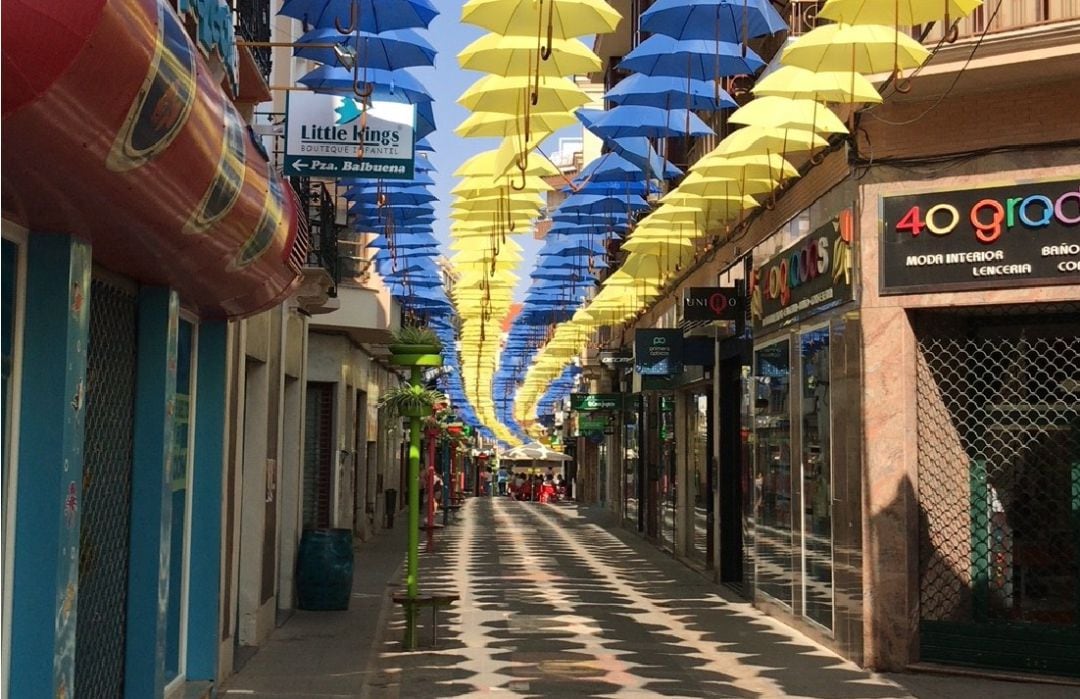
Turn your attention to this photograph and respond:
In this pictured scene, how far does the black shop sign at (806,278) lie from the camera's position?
12939mm

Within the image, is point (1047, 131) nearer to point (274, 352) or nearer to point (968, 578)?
point (968, 578)

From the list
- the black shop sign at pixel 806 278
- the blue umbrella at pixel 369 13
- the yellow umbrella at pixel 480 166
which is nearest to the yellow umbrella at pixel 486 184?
the yellow umbrella at pixel 480 166

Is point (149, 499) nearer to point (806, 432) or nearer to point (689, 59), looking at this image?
point (689, 59)

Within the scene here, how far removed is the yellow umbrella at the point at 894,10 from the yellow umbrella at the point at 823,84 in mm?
921

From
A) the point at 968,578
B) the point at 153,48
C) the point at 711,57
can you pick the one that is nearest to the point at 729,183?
the point at 711,57

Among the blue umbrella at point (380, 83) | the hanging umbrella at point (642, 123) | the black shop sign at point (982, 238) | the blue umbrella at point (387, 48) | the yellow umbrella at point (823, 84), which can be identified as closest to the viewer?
the yellow umbrella at point (823, 84)

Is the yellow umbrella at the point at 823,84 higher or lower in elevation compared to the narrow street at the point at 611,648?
higher

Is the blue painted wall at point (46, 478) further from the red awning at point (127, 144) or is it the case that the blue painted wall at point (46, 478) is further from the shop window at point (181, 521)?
the shop window at point (181, 521)

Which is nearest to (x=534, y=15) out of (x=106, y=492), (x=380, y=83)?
(x=380, y=83)

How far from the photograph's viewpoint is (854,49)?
998 cm

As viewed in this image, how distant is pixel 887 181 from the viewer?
12.5 m

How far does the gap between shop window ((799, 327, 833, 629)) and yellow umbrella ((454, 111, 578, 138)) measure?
353 centimetres

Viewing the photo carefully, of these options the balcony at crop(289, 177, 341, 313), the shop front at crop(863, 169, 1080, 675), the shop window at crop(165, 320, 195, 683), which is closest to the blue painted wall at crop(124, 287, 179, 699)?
the shop window at crop(165, 320, 195, 683)

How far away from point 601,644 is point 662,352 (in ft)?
30.7
